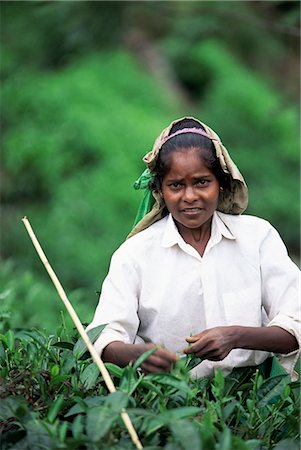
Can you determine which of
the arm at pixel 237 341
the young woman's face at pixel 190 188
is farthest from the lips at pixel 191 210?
the arm at pixel 237 341

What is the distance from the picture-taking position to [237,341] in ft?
7.79

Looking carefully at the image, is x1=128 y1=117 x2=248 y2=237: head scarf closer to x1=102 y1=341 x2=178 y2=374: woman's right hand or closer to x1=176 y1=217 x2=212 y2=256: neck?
x1=176 y1=217 x2=212 y2=256: neck

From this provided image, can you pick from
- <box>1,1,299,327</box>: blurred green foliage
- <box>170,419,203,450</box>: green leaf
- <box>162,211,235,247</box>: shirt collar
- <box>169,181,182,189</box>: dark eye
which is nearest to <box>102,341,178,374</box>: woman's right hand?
<box>170,419,203,450</box>: green leaf

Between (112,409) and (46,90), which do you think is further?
(46,90)

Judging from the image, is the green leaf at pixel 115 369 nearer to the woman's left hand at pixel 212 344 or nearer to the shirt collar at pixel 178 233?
the woman's left hand at pixel 212 344

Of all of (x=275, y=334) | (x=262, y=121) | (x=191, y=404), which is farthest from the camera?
(x=262, y=121)

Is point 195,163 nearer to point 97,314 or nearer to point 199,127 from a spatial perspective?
point 199,127

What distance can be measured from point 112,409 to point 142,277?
0.60 m

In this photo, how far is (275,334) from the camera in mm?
2451

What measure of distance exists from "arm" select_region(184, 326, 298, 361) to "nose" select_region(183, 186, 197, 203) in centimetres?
38

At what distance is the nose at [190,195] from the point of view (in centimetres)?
249

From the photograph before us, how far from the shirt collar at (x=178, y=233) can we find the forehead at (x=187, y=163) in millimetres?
188

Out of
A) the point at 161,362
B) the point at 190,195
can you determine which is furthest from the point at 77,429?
the point at 190,195

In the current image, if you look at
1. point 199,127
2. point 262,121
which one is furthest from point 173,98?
point 199,127
